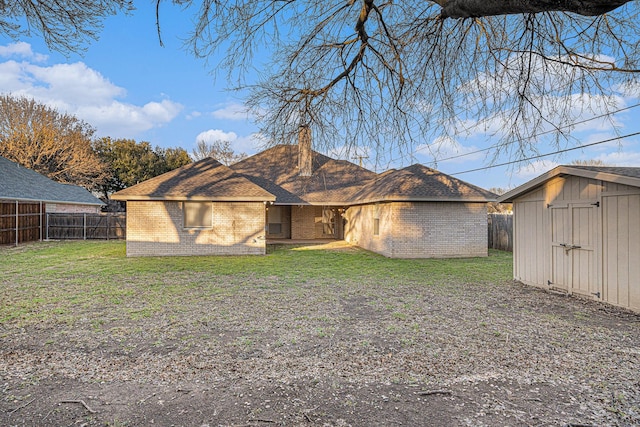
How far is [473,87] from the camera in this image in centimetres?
469

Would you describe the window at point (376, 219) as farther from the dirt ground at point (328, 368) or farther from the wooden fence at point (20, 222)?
the wooden fence at point (20, 222)

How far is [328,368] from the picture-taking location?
4.07 m

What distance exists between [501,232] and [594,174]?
37.1 feet

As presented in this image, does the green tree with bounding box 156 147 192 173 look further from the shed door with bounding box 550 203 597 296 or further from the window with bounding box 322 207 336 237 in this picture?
the shed door with bounding box 550 203 597 296

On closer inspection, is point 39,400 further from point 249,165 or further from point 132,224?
point 249,165

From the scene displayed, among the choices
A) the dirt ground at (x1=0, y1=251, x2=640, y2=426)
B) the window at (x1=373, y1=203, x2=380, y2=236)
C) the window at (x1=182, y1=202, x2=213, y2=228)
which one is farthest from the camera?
the window at (x1=373, y1=203, x2=380, y2=236)

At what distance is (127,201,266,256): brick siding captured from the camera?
47.5 feet

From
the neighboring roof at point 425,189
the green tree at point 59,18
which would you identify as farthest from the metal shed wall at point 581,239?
the green tree at point 59,18

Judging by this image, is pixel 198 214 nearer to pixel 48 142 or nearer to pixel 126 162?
pixel 126 162

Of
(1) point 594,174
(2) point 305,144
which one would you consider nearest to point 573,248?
(1) point 594,174

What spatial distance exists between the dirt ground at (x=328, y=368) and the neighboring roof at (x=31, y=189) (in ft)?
55.6

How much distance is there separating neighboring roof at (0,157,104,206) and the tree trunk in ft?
68.7

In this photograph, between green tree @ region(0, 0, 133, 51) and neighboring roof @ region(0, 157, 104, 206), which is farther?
neighboring roof @ region(0, 157, 104, 206)

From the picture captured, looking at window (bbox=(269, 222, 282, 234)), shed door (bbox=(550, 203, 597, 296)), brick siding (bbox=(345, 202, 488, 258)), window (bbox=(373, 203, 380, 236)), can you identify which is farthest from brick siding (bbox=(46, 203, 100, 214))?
shed door (bbox=(550, 203, 597, 296))
